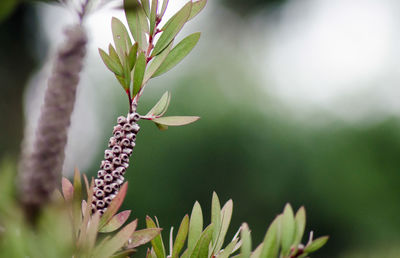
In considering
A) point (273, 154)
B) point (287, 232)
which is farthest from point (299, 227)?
point (273, 154)

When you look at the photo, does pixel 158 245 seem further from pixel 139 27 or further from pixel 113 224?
pixel 139 27

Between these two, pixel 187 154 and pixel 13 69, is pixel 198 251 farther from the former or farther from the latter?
pixel 13 69

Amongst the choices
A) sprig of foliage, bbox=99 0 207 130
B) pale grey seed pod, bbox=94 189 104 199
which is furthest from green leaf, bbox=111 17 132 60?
pale grey seed pod, bbox=94 189 104 199

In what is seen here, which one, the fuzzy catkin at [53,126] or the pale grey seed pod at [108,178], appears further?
the pale grey seed pod at [108,178]

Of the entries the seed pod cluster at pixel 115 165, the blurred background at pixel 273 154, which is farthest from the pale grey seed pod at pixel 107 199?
the blurred background at pixel 273 154

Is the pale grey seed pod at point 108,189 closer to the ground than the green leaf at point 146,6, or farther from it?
closer to the ground

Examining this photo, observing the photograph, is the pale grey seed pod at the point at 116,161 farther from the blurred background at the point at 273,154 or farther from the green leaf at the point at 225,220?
the blurred background at the point at 273,154
